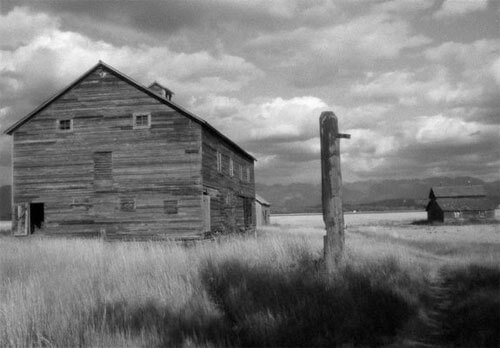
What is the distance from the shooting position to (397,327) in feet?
18.3

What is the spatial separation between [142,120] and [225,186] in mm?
6840

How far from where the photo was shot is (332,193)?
23.5ft

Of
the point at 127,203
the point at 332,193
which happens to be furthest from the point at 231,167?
the point at 332,193

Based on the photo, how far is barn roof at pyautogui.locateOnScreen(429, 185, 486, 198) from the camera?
6256 centimetres

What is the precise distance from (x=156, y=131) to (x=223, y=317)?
1736cm

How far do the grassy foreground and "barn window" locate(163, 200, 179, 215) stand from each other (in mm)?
12411

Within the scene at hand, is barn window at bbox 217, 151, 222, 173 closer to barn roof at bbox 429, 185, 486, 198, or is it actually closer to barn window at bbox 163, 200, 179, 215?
barn window at bbox 163, 200, 179, 215

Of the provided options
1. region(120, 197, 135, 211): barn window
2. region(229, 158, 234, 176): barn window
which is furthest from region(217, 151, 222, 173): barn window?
region(120, 197, 135, 211): barn window

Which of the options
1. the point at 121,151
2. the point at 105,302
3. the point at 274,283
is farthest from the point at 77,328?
the point at 121,151

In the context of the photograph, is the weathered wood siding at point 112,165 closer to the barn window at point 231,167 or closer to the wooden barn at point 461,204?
the barn window at point 231,167

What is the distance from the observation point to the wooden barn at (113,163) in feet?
70.9

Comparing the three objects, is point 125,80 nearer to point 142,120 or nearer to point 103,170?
point 142,120

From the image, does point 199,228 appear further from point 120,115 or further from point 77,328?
point 77,328

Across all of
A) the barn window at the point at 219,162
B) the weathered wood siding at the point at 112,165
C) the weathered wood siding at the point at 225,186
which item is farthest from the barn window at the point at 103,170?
the barn window at the point at 219,162
